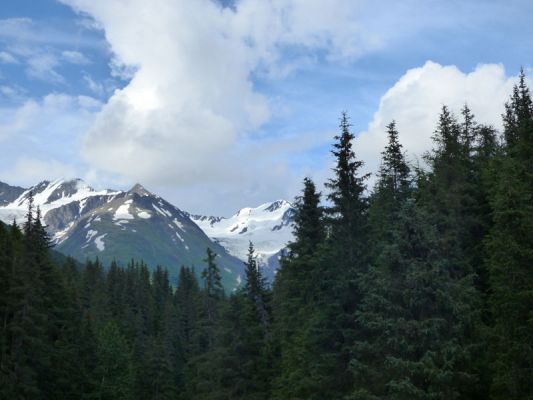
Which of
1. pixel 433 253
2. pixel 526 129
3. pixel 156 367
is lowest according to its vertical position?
pixel 156 367

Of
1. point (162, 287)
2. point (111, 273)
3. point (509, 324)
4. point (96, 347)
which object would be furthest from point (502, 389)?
point (162, 287)

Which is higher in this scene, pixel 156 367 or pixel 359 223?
pixel 359 223

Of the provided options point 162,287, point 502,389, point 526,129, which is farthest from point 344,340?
point 162,287

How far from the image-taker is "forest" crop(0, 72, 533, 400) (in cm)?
2162

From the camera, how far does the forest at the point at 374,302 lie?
70.9ft

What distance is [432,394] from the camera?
19609 mm

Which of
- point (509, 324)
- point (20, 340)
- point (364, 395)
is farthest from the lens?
point (20, 340)

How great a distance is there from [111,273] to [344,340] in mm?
102116

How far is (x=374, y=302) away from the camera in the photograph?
71.8 feet

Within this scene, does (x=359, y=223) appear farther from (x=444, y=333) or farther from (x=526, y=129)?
(x=526, y=129)

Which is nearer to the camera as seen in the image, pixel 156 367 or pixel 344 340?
pixel 344 340

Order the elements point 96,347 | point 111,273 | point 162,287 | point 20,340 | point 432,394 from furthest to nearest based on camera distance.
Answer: point 162,287 → point 111,273 → point 96,347 → point 20,340 → point 432,394

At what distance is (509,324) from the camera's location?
22766mm

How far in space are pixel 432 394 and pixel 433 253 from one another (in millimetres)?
5366
